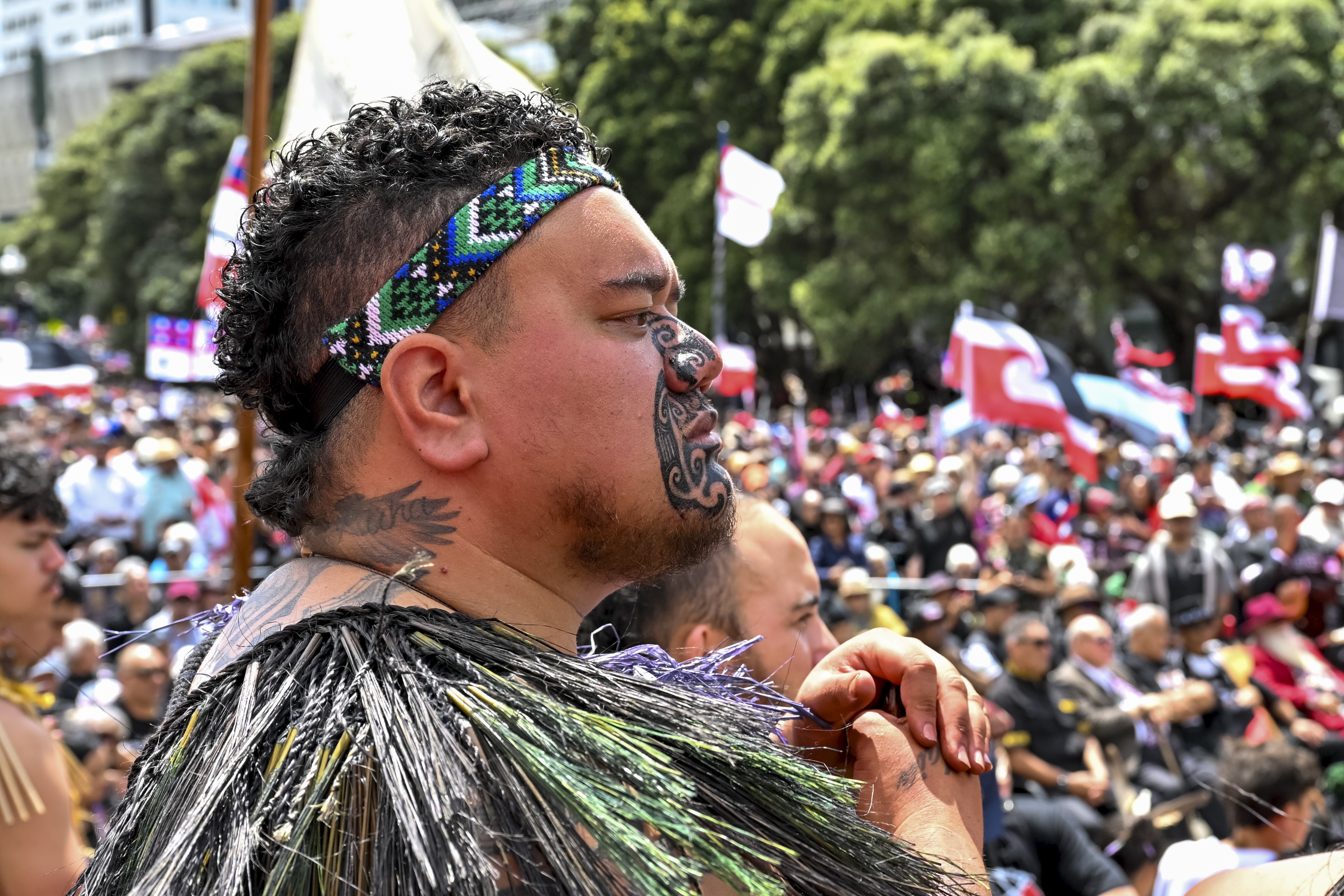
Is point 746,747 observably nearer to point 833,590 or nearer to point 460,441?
point 460,441

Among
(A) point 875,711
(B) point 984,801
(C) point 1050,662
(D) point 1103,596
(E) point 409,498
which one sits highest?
(E) point 409,498

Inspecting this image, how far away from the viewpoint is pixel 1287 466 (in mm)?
12484

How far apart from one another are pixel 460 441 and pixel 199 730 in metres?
0.40

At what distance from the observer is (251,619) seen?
144 cm

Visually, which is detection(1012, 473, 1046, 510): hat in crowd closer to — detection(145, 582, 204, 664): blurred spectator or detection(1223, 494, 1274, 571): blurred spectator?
detection(1223, 494, 1274, 571): blurred spectator

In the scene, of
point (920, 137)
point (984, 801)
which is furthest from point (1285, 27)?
point (984, 801)

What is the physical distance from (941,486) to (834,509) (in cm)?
147

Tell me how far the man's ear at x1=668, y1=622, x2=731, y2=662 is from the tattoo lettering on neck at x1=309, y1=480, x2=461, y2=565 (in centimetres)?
134

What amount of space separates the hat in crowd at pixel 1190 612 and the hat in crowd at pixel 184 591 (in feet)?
19.2

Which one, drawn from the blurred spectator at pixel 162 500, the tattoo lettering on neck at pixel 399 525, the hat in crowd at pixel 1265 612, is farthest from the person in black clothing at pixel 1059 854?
the blurred spectator at pixel 162 500

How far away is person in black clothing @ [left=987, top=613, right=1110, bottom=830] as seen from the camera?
655 cm

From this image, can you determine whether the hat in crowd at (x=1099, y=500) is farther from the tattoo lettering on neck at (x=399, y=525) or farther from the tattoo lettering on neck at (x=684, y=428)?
the tattoo lettering on neck at (x=399, y=525)

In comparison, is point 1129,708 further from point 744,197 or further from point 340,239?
point 744,197

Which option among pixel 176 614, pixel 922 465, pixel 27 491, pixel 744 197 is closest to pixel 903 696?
pixel 27 491
